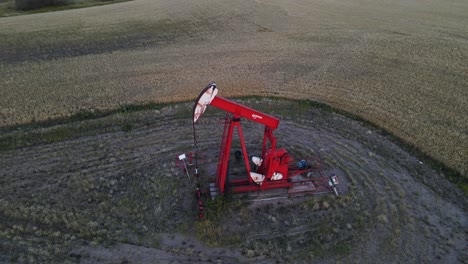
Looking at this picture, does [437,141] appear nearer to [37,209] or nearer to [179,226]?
[179,226]

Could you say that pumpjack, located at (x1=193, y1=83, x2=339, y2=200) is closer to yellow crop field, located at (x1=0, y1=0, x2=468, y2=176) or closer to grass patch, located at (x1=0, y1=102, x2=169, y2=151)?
yellow crop field, located at (x1=0, y1=0, x2=468, y2=176)

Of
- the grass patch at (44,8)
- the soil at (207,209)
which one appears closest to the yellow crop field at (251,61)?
the soil at (207,209)

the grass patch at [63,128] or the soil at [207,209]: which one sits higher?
the grass patch at [63,128]

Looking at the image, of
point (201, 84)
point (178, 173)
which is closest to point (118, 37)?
point (201, 84)

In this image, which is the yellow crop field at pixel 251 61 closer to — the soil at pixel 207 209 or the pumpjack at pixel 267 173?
the soil at pixel 207 209

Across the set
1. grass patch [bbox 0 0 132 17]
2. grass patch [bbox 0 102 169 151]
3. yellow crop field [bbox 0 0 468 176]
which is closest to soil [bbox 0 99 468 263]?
grass patch [bbox 0 102 169 151]

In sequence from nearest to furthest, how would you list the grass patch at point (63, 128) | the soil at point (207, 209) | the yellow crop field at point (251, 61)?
the soil at point (207, 209), the grass patch at point (63, 128), the yellow crop field at point (251, 61)

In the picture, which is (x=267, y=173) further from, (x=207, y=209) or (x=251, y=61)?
(x=251, y=61)
